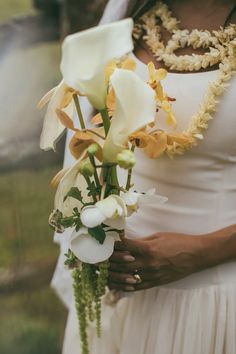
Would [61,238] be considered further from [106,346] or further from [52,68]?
[52,68]

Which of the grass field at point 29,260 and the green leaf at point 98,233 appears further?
the grass field at point 29,260

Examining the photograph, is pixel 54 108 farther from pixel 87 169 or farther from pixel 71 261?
pixel 71 261

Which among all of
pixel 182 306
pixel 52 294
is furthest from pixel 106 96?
pixel 52 294

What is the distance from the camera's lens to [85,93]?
41.8 inches

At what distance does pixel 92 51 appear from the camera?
1021 mm

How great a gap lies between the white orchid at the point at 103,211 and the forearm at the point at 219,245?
0.27m

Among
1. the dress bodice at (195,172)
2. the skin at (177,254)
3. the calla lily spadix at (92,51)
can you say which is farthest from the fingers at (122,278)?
the calla lily spadix at (92,51)

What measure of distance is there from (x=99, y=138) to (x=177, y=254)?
11.2 inches

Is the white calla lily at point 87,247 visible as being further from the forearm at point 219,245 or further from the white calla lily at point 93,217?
the forearm at point 219,245

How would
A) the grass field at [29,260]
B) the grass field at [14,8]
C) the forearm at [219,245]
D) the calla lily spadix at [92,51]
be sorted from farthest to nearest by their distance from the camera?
the grass field at [14,8]
the grass field at [29,260]
the forearm at [219,245]
the calla lily spadix at [92,51]

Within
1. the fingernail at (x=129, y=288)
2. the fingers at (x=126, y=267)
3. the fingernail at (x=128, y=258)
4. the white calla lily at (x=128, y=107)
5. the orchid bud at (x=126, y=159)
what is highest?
the white calla lily at (x=128, y=107)

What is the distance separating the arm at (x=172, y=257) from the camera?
1.32 m

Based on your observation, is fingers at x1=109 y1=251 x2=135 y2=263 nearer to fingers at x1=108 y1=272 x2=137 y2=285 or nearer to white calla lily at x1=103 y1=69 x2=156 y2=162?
fingers at x1=108 y1=272 x2=137 y2=285

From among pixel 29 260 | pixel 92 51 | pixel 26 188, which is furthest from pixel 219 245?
pixel 26 188
